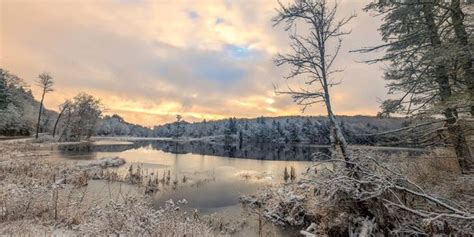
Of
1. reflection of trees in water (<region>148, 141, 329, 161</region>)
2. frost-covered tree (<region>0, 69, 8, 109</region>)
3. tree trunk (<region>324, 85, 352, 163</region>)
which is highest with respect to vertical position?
frost-covered tree (<region>0, 69, 8, 109</region>)

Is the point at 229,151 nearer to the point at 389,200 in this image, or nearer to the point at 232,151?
the point at 232,151

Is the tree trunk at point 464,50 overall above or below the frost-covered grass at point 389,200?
above

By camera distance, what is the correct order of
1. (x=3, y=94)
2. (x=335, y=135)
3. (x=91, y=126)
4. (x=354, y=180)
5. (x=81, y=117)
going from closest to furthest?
(x=354, y=180), (x=335, y=135), (x=3, y=94), (x=81, y=117), (x=91, y=126)

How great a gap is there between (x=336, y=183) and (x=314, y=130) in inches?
2925

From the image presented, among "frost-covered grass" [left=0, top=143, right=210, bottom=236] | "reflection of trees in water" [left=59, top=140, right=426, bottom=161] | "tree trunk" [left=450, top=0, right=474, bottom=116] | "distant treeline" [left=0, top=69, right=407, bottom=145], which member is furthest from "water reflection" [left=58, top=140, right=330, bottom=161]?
"frost-covered grass" [left=0, top=143, right=210, bottom=236]

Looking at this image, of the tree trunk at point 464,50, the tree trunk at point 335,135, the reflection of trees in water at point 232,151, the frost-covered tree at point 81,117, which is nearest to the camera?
the tree trunk at point 464,50

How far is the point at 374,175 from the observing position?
6.85m

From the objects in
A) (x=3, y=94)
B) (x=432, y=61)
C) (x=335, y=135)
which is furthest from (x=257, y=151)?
(x=432, y=61)

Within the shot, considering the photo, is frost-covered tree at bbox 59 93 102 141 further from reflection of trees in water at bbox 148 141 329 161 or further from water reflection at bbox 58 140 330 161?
reflection of trees in water at bbox 148 141 329 161

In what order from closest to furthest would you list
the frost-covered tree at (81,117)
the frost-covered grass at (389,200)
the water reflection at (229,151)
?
the frost-covered grass at (389,200), the water reflection at (229,151), the frost-covered tree at (81,117)

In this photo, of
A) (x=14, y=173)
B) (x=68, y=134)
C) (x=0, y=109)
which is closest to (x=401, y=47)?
(x=14, y=173)

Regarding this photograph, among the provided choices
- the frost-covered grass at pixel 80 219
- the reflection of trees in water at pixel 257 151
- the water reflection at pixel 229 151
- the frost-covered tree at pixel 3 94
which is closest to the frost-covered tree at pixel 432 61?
the frost-covered grass at pixel 80 219

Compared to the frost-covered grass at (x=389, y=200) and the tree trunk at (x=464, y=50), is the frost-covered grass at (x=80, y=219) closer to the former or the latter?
the frost-covered grass at (x=389, y=200)

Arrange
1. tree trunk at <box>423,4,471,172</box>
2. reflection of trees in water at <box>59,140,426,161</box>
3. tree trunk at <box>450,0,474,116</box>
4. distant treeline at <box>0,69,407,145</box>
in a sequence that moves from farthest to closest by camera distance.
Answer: reflection of trees in water at <box>59,140,426,161</box> < distant treeline at <box>0,69,407,145</box> < tree trunk at <box>423,4,471,172</box> < tree trunk at <box>450,0,474,116</box>
